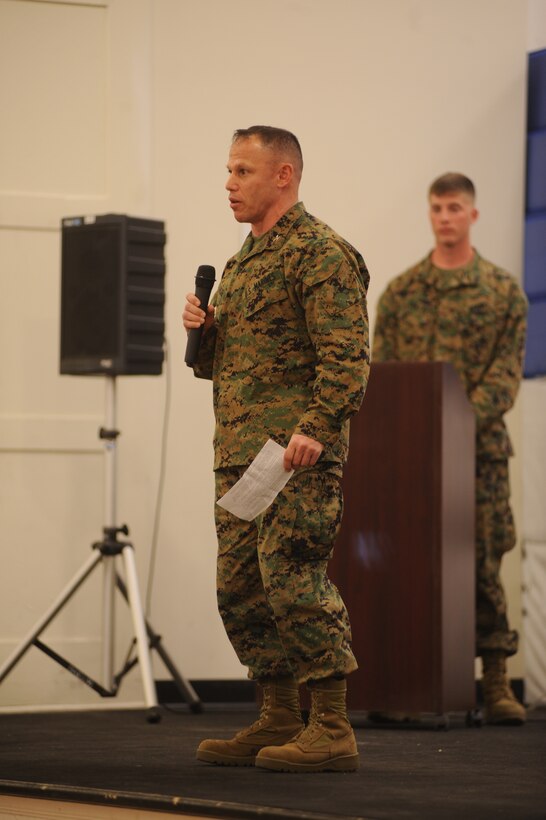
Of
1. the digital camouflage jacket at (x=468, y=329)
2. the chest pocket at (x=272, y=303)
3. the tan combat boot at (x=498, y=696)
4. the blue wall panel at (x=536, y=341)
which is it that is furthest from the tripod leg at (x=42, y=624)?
the blue wall panel at (x=536, y=341)

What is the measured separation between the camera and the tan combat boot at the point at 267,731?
2939 millimetres

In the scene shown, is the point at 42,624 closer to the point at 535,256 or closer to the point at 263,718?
the point at 263,718

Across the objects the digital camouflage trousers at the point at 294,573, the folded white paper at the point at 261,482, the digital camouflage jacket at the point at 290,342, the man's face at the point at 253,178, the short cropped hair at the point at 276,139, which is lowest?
the digital camouflage trousers at the point at 294,573

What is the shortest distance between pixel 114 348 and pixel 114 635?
3.30 ft

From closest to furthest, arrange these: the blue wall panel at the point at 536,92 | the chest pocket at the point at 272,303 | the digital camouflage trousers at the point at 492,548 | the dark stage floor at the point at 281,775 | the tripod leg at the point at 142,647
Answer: the dark stage floor at the point at 281,775
the chest pocket at the point at 272,303
the tripod leg at the point at 142,647
the digital camouflage trousers at the point at 492,548
the blue wall panel at the point at 536,92

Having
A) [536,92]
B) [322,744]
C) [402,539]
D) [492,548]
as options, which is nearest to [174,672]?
[402,539]

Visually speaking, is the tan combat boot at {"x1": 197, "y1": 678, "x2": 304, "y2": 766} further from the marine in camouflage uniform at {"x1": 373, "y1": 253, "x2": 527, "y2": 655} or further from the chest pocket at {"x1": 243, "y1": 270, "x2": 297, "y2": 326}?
the marine in camouflage uniform at {"x1": 373, "y1": 253, "x2": 527, "y2": 655}

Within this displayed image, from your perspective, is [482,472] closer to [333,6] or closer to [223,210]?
[223,210]

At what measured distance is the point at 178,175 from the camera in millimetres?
4988

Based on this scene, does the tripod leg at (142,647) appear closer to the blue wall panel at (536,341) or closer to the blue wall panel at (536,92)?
the blue wall panel at (536,341)

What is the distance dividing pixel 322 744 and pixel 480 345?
187 centimetres

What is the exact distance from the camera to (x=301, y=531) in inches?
109

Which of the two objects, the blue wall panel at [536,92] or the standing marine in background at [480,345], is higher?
the blue wall panel at [536,92]

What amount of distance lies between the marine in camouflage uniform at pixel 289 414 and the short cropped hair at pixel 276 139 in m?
0.12
